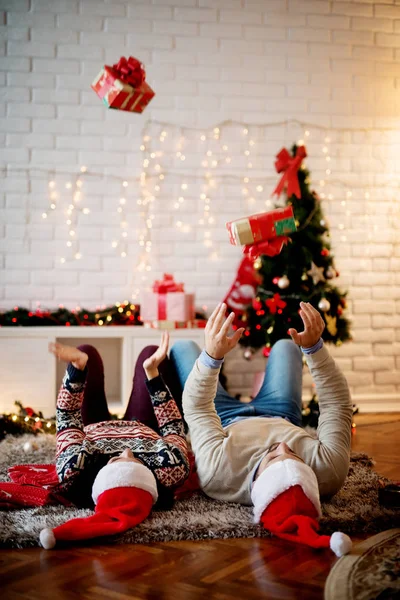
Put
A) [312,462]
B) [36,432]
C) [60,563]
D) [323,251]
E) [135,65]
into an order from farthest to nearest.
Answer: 1. [323,251]
2. [36,432]
3. [135,65]
4. [312,462]
5. [60,563]

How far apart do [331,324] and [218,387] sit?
4.80ft

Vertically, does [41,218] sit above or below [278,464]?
above

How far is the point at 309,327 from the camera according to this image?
2.06 m

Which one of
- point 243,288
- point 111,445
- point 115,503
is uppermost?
point 243,288

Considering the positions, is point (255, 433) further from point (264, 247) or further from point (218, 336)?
point (264, 247)

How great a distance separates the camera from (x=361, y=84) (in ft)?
15.9

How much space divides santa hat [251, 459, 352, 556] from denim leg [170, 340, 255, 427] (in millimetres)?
769

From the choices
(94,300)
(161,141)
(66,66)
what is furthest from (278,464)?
(66,66)

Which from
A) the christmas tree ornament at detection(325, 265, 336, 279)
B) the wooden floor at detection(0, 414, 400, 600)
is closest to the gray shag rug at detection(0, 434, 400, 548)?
the wooden floor at detection(0, 414, 400, 600)

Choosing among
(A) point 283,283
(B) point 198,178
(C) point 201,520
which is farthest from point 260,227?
(B) point 198,178

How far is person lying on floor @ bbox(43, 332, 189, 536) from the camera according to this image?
206cm

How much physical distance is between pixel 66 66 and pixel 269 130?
1.43 metres

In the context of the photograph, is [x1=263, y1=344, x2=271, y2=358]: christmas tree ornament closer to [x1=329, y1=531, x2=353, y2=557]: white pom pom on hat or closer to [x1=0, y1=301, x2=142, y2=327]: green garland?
[x1=0, y1=301, x2=142, y2=327]: green garland

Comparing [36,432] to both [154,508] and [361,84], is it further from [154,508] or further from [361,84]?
[361,84]
